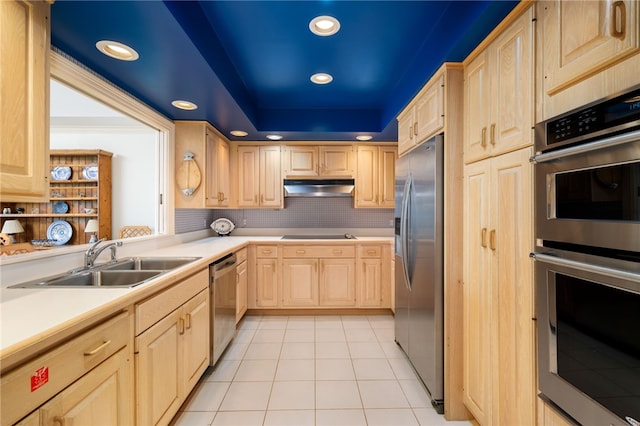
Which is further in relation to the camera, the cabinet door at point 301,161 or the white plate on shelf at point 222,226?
the white plate on shelf at point 222,226

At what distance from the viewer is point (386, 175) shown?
3809 millimetres

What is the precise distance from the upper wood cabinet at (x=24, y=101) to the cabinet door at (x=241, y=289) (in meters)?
2.01

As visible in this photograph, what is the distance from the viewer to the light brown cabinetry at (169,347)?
134 cm

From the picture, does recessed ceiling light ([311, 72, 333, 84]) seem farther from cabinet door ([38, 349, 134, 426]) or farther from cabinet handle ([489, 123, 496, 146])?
cabinet door ([38, 349, 134, 426])

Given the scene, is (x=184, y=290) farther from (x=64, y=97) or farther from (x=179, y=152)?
(x=64, y=97)

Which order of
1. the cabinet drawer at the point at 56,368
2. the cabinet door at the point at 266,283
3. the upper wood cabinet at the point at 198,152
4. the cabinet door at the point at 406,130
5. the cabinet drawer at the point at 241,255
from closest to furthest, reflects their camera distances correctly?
the cabinet drawer at the point at 56,368, the cabinet door at the point at 406,130, the upper wood cabinet at the point at 198,152, the cabinet drawer at the point at 241,255, the cabinet door at the point at 266,283

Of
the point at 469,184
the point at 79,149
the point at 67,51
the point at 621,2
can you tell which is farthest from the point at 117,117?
the point at 621,2

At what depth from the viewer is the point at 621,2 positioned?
2.74ft

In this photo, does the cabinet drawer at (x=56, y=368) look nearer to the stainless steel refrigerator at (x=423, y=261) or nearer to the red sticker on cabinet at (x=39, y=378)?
the red sticker on cabinet at (x=39, y=378)

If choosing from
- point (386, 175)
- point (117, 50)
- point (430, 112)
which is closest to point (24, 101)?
point (117, 50)

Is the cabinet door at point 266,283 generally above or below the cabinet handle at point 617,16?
below

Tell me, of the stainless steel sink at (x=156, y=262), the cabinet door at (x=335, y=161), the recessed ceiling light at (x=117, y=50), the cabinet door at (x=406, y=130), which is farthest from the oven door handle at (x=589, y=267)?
the cabinet door at (x=335, y=161)

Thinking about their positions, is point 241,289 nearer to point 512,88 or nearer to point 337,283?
point 337,283

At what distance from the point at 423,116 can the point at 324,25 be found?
0.93 meters
